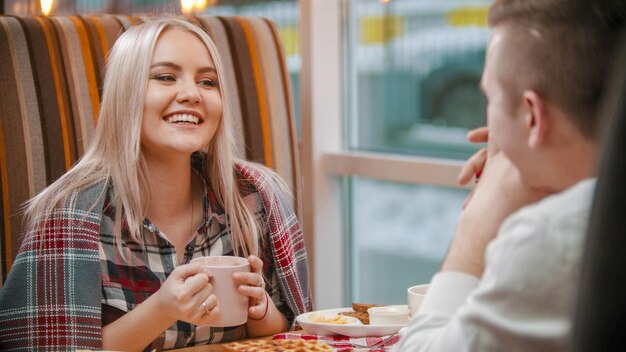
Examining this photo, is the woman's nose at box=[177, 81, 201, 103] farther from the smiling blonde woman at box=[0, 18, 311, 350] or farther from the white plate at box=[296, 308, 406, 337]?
the white plate at box=[296, 308, 406, 337]

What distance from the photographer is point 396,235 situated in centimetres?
299

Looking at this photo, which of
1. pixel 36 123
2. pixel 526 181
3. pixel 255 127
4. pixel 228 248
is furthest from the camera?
pixel 255 127

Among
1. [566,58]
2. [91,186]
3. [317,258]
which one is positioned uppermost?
[566,58]

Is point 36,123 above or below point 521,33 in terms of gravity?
below

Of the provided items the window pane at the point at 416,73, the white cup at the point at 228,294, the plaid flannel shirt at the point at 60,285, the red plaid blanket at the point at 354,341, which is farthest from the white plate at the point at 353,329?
the window pane at the point at 416,73

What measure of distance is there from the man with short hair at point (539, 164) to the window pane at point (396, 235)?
196 cm

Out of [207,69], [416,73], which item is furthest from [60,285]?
[416,73]

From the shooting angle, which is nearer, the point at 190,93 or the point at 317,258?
the point at 190,93

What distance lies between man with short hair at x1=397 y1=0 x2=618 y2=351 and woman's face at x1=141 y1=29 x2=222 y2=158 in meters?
0.97

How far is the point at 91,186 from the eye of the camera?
166 centimetres

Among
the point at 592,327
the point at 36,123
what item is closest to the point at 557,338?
the point at 592,327

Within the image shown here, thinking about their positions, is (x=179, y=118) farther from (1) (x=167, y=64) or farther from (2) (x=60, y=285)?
(2) (x=60, y=285)

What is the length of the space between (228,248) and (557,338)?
1133 mm

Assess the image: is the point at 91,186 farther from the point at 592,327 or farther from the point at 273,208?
the point at 592,327
